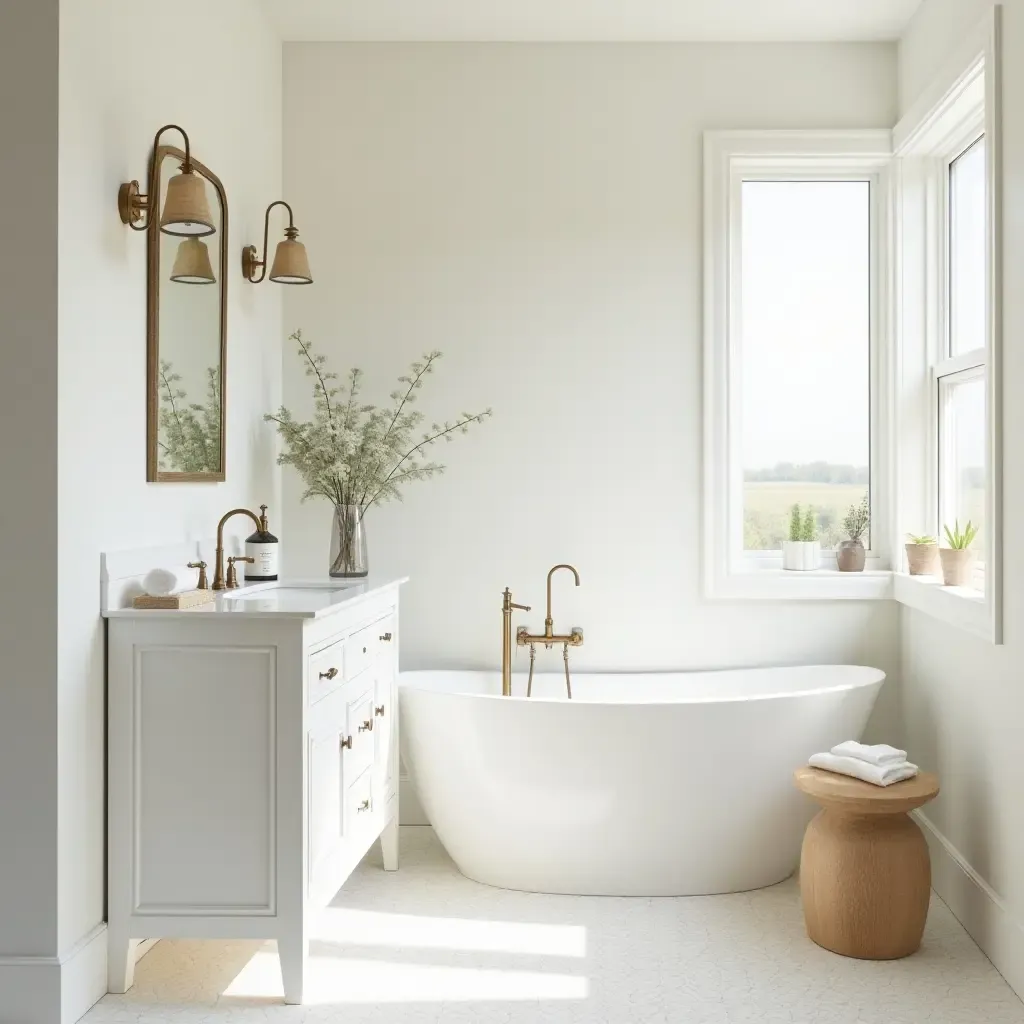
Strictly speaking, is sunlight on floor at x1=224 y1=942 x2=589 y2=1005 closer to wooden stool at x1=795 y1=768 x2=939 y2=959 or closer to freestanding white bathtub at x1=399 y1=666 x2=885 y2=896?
freestanding white bathtub at x1=399 y1=666 x2=885 y2=896

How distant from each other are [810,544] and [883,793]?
49.9 inches

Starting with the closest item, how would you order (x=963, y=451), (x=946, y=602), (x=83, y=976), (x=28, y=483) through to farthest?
(x=28, y=483) < (x=83, y=976) < (x=946, y=602) < (x=963, y=451)

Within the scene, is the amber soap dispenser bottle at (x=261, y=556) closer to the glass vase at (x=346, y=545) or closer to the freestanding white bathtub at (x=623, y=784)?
the glass vase at (x=346, y=545)

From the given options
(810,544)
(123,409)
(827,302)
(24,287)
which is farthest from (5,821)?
(827,302)

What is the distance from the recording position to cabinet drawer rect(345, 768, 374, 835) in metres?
2.85

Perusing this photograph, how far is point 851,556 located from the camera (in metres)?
3.83

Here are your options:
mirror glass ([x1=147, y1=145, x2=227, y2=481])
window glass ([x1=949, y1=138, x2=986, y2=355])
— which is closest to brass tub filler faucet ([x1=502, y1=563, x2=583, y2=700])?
mirror glass ([x1=147, y1=145, x2=227, y2=481])

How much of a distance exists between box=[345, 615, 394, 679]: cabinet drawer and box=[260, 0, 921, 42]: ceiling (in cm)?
208

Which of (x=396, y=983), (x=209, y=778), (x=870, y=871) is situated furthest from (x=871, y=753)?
(x=209, y=778)

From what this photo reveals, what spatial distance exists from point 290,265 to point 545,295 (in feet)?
3.11

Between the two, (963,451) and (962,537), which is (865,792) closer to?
(962,537)

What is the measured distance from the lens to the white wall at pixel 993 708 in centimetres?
266

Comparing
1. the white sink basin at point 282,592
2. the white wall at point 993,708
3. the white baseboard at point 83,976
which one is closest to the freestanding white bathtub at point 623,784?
the white wall at point 993,708

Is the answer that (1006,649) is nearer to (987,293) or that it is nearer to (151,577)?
(987,293)
